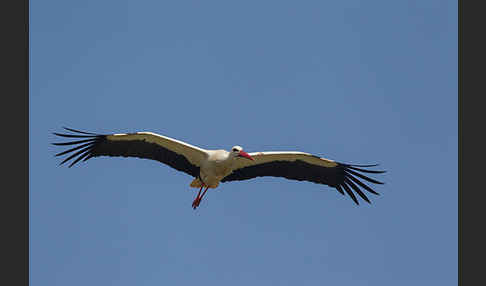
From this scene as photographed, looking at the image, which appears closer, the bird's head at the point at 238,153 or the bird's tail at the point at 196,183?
the bird's head at the point at 238,153

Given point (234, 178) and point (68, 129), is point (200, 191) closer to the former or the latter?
point (234, 178)

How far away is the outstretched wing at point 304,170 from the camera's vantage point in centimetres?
1562

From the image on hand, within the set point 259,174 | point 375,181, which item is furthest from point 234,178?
point 375,181

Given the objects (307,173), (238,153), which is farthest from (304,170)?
(238,153)

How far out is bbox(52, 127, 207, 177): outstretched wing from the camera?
603 inches

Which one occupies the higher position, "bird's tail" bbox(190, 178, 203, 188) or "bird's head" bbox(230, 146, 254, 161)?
"bird's head" bbox(230, 146, 254, 161)

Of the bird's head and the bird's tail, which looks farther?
the bird's tail

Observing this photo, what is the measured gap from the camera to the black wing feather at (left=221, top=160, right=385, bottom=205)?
15.7 m

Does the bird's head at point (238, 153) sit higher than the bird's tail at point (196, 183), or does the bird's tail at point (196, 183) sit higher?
the bird's head at point (238, 153)

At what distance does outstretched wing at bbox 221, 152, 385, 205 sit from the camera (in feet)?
51.3

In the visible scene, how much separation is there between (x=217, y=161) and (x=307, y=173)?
206 centimetres

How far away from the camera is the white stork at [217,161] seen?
50.0ft

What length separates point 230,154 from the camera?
49.9 ft

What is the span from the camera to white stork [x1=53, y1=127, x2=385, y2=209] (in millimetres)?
15250
